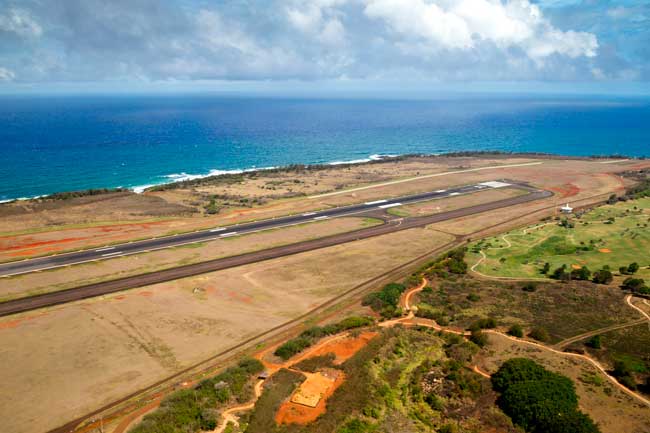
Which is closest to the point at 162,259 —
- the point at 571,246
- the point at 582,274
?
the point at 582,274

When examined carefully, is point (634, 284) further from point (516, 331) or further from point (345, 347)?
point (345, 347)

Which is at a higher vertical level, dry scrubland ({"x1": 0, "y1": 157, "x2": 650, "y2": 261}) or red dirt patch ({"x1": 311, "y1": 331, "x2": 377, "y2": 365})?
dry scrubland ({"x1": 0, "y1": 157, "x2": 650, "y2": 261})

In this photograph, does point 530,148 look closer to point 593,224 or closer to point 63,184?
point 593,224

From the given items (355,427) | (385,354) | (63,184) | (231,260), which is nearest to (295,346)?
(385,354)

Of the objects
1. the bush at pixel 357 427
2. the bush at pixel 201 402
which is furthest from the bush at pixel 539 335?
the bush at pixel 201 402

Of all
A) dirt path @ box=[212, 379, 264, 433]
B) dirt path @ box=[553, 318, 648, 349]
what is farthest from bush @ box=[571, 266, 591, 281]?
dirt path @ box=[212, 379, 264, 433]

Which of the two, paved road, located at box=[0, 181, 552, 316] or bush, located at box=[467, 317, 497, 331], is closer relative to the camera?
bush, located at box=[467, 317, 497, 331]

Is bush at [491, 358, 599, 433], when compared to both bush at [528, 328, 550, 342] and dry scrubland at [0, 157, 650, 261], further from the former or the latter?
dry scrubland at [0, 157, 650, 261]
